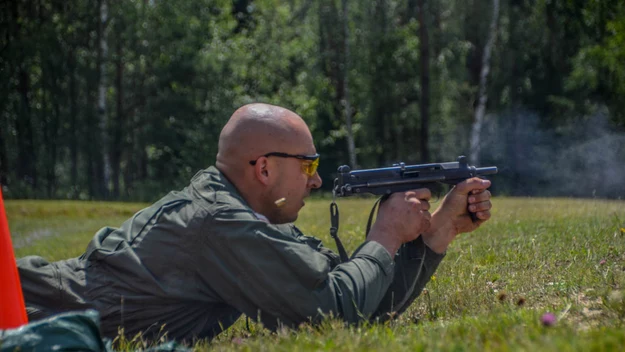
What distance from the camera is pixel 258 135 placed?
475cm

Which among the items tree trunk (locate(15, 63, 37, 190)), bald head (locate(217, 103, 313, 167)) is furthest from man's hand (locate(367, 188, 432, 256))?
tree trunk (locate(15, 63, 37, 190))

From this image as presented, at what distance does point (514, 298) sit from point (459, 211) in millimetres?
700

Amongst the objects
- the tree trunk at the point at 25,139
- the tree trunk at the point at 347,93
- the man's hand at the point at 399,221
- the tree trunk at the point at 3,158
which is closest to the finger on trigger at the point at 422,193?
the man's hand at the point at 399,221

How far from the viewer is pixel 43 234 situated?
1928 centimetres

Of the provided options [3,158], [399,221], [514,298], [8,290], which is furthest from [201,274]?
[3,158]

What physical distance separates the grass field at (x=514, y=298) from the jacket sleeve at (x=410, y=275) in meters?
0.13

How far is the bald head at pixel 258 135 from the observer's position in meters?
4.75

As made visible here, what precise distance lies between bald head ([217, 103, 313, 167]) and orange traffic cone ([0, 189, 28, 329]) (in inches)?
49.6

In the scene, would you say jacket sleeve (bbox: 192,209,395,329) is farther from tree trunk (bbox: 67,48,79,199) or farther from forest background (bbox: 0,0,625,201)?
tree trunk (bbox: 67,48,79,199)

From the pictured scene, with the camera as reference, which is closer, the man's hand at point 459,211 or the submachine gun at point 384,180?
the submachine gun at point 384,180

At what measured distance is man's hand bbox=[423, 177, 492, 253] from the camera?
5199mm

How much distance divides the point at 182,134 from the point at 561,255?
121ft

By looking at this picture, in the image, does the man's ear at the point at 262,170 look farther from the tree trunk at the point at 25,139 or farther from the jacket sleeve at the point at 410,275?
the tree trunk at the point at 25,139

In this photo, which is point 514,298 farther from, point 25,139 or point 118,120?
point 118,120
